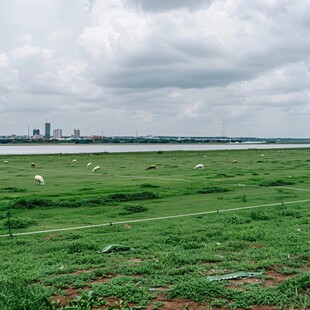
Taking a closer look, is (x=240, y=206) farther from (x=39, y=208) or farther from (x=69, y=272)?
(x=69, y=272)

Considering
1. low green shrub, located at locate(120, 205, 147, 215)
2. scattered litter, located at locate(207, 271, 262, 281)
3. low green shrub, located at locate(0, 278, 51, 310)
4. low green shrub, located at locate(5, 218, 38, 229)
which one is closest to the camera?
low green shrub, located at locate(0, 278, 51, 310)

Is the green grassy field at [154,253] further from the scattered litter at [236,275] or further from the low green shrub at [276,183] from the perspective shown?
the low green shrub at [276,183]

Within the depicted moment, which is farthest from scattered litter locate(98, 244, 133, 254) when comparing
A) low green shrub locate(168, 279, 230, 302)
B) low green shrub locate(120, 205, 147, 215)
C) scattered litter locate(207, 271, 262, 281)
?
→ low green shrub locate(120, 205, 147, 215)

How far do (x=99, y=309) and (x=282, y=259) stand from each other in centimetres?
432

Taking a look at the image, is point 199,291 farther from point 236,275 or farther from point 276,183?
point 276,183

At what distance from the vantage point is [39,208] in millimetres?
17766

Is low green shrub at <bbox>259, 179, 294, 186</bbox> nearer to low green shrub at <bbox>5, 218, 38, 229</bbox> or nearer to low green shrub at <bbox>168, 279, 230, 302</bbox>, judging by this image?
low green shrub at <bbox>5, 218, 38, 229</bbox>

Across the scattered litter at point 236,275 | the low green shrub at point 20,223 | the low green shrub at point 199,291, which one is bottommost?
the low green shrub at point 20,223

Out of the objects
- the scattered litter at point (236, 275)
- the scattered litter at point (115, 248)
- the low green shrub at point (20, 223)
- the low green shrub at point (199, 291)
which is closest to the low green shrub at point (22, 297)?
the low green shrub at point (199, 291)

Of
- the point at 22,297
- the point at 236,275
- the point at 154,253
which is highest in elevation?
the point at 22,297

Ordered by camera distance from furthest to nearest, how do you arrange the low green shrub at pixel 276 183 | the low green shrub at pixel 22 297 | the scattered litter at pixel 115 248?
the low green shrub at pixel 276 183, the scattered litter at pixel 115 248, the low green shrub at pixel 22 297

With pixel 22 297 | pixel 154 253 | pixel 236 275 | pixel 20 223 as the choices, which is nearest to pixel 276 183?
pixel 20 223

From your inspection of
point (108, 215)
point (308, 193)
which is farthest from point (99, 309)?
point (308, 193)

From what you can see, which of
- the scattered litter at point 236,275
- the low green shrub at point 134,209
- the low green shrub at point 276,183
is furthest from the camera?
the low green shrub at point 276,183
